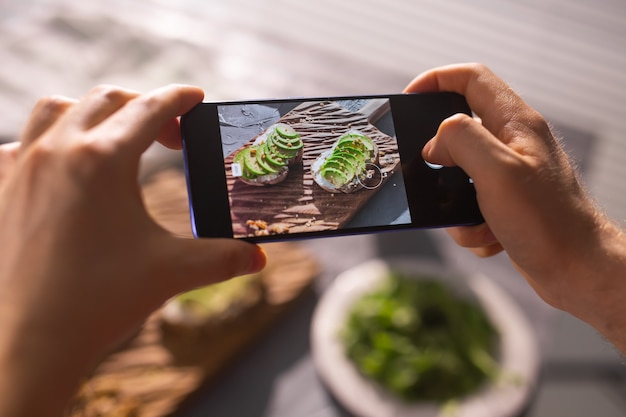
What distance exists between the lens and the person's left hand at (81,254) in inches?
19.3

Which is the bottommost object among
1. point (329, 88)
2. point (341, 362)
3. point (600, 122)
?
point (341, 362)

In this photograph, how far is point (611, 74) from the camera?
1766 mm

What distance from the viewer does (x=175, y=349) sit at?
3.62 feet

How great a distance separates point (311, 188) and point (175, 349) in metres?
0.55

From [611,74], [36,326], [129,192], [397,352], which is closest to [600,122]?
[611,74]

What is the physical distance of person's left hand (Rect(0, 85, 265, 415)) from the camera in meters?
0.49

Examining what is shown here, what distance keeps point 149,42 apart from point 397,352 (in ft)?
3.59

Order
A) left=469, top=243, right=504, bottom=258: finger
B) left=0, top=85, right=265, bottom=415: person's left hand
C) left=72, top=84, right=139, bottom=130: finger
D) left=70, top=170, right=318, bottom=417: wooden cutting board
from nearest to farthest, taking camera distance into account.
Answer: left=0, top=85, right=265, bottom=415: person's left hand
left=72, top=84, right=139, bottom=130: finger
left=469, top=243, right=504, bottom=258: finger
left=70, top=170, right=318, bottom=417: wooden cutting board

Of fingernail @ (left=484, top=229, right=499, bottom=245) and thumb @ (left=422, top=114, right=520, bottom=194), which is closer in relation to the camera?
thumb @ (left=422, top=114, right=520, bottom=194)

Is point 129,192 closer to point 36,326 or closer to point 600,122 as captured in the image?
point 36,326

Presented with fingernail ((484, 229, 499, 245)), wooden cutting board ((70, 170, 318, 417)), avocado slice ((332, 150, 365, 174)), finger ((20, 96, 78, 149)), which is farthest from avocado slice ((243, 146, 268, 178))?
wooden cutting board ((70, 170, 318, 417))

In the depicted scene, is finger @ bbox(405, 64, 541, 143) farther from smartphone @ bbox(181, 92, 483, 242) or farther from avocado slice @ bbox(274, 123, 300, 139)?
avocado slice @ bbox(274, 123, 300, 139)

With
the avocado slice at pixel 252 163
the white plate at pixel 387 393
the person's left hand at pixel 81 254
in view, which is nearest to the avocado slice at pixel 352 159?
the avocado slice at pixel 252 163

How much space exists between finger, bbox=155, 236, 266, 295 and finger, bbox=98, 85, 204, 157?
104 millimetres
